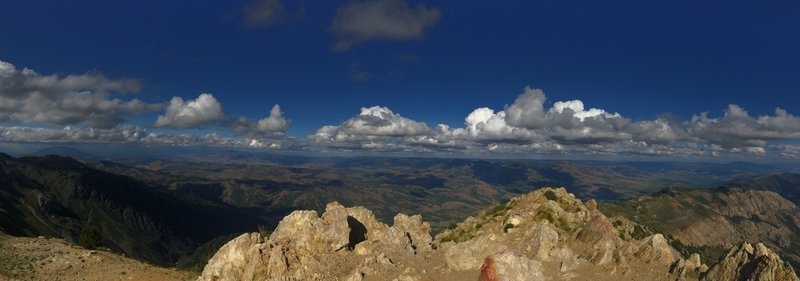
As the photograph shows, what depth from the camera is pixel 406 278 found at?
4262 centimetres

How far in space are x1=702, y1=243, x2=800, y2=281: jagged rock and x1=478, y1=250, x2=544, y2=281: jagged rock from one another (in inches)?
576

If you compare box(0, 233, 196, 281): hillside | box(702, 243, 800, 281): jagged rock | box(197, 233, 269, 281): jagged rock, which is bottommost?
box(0, 233, 196, 281): hillside

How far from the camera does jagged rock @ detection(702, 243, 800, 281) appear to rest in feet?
116

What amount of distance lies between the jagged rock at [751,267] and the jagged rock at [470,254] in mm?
18350

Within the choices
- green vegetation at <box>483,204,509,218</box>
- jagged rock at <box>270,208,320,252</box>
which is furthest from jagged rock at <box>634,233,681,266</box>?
jagged rock at <box>270,208,320,252</box>

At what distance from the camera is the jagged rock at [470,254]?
46.0 m

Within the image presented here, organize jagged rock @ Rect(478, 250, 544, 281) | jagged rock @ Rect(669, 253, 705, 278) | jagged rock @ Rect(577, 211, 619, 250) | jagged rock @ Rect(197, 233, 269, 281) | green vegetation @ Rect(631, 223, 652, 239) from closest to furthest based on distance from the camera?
jagged rock @ Rect(478, 250, 544, 281), jagged rock @ Rect(669, 253, 705, 278), jagged rock @ Rect(197, 233, 269, 281), jagged rock @ Rect(577, 211, 619, 250), green vegetation @ Rect(631, 223, 652, 239)

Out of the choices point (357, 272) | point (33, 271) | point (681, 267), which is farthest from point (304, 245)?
point (33, 271)

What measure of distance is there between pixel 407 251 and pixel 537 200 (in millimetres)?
37668

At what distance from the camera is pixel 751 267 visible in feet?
121

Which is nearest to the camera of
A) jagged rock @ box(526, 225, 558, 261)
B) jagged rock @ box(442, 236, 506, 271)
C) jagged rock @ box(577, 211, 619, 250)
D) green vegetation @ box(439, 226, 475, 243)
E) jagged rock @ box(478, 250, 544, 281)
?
jagged rock @ box(478, 250, 544, 281)

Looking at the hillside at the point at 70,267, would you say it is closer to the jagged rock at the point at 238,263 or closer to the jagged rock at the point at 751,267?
the jagged rock at the point at 238,263

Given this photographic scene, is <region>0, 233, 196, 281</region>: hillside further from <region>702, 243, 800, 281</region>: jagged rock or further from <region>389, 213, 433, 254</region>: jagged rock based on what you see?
<region>702, 243, 800, 281</region>: jagged rock

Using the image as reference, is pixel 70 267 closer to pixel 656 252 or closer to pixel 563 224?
pixel 563 224
